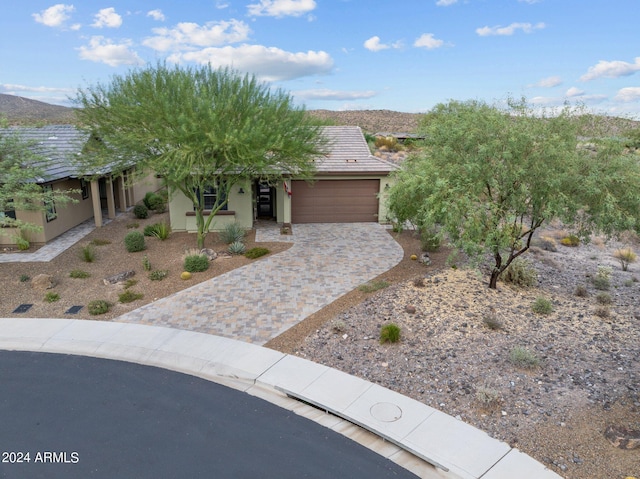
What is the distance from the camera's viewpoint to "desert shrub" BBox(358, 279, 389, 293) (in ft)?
43.7

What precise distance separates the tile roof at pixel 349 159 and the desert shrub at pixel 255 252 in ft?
18.4

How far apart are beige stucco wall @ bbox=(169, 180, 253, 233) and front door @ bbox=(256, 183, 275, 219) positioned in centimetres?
308

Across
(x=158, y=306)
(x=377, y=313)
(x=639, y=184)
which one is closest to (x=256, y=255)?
(x=158, y=306)

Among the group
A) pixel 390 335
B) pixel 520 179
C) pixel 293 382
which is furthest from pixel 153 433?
pixel 520 179

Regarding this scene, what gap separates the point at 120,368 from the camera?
9.36 m

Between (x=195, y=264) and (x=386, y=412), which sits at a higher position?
(x=195, y=264)

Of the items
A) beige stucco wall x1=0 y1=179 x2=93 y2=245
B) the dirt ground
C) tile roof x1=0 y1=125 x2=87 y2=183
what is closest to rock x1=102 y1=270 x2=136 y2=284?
the dirt ground

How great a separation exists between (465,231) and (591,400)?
431cm

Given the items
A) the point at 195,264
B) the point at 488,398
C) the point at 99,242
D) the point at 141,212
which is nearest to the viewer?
the point at 488,398

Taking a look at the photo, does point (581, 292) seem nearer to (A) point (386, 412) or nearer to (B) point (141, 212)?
(A) point (386, 412)

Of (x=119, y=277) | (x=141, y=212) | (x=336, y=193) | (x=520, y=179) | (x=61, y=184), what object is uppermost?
(x=520, y=179)

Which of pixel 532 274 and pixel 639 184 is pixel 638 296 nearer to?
pixel 532 274

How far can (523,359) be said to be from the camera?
361 inches

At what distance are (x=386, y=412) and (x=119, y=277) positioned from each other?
1018cm
